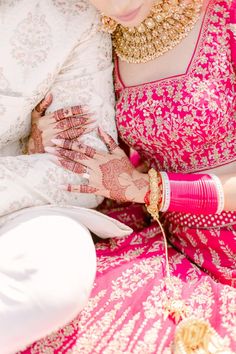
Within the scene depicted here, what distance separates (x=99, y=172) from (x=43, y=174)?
130 millimetres

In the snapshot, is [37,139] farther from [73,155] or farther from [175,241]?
[175,241]

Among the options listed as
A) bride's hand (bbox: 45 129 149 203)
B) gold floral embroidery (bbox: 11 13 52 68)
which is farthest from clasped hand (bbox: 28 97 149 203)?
gold floral embroidery (bbox: 11 13 52 68)

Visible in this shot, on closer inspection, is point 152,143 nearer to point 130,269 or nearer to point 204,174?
point 204,174

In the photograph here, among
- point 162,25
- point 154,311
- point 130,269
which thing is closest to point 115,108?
point 162,25

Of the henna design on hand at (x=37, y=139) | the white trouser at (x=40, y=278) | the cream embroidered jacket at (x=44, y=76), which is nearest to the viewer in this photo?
the white trouser at (x=40, y=278)

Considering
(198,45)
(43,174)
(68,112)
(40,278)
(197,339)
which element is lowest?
(197,339)

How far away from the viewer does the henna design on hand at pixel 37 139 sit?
1.43 meters

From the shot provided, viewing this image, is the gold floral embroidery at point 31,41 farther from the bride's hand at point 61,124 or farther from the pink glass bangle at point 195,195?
the pink glass bangle at point 195,195

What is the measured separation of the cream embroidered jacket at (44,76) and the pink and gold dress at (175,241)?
89 millimetres

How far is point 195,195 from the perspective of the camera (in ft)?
4.40

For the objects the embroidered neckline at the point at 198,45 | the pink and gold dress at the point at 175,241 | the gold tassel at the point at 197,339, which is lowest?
the gold tassel at the point at 197,339

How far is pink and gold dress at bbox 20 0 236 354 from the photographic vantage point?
4.03 ft

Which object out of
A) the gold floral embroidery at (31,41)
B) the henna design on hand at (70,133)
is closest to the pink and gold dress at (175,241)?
the henna design on hand at (70,133)

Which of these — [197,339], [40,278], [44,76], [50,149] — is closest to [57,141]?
[50,149]
